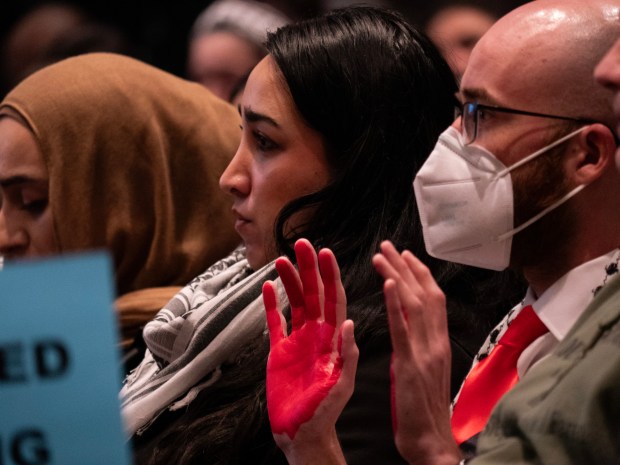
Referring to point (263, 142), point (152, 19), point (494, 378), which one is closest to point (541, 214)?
point (494, 378)

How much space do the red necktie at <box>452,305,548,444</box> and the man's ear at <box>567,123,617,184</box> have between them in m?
0.22

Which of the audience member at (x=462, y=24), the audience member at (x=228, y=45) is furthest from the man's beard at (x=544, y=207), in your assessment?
the audience member at (x=462, y=24)

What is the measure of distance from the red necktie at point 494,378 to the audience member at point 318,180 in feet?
1.16

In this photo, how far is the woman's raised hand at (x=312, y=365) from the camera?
5.67 ft

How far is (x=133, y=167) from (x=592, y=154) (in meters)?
1.47

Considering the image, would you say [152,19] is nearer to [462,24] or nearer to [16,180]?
[462,24]

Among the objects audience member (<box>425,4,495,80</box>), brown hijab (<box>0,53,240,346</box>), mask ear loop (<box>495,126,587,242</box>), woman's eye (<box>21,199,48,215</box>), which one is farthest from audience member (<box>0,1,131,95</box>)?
→ mask ear loop (<box>495,126,587,242</box>)

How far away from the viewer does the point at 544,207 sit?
1.88m

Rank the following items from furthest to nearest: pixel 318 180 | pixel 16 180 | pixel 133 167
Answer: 1. pixel 133 167
2. pixel 16 180
3. pixel 318 180

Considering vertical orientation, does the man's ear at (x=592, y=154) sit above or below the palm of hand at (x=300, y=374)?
above

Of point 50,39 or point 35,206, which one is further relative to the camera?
point 50,39

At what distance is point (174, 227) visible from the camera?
3121 millimetres

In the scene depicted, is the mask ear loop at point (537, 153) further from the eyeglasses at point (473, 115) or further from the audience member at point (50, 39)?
the audience member at point (50, 39)

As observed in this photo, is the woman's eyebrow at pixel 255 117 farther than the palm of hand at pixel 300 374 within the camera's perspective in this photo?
Yes
